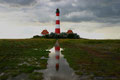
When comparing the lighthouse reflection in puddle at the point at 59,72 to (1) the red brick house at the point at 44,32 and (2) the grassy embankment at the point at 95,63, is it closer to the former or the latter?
(2) the grassy embankment at the point at 95,63

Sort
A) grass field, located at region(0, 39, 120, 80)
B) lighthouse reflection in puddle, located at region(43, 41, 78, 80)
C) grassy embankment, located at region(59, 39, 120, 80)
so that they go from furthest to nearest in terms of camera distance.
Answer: grassy embankment, located at region(59, 39, 120, 80) < grass field, located at region(0, 39, 120, 80) < lighthouse reflection in puddle, located at region(43, 41, 78, 80)

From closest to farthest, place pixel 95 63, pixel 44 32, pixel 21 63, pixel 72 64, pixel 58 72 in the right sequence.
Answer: pixel 58 72
pixel 72 64
pixel 21 63
pixel 95 63
pixel 44 32

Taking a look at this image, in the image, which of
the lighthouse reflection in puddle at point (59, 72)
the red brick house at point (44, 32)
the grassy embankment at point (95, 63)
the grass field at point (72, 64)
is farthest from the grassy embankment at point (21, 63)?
the red brick house at point (44, 32)

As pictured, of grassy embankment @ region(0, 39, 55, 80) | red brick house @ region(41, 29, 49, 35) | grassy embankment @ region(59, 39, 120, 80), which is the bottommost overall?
grassy embankment @ region(59, 39, 120, 80)

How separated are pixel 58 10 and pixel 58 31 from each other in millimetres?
11931

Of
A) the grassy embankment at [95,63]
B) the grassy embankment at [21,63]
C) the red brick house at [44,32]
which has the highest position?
the red brick house at [44,32]

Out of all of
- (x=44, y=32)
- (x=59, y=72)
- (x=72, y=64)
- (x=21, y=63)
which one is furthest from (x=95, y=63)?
(x=44, y=32)

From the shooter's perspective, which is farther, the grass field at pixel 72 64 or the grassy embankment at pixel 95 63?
the grassy embankment at pixel 95 63

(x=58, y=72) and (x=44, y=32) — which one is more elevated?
(x=44, y=32)

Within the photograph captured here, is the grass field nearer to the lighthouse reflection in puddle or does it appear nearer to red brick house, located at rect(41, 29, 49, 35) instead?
the lighthouse reflection in puddle

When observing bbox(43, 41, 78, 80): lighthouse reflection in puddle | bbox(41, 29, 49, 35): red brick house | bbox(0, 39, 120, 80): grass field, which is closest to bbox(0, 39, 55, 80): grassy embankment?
bbox(0, 39, 120, 80): grass field

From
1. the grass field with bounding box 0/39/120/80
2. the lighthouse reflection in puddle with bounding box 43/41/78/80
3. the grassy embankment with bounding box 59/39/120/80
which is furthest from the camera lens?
the grassy embankment with bounding box 59/39/120/80

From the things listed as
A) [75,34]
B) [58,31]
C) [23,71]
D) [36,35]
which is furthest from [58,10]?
[23,71]

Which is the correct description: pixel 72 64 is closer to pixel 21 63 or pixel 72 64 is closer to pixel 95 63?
pixel 95 63
